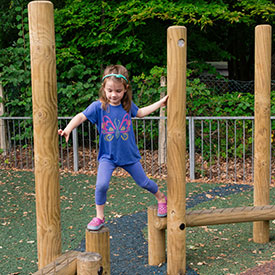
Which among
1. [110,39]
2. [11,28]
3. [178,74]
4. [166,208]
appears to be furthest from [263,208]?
[11,28]

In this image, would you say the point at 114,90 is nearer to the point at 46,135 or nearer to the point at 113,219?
the point at 46,135

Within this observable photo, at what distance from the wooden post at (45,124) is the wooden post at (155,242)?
117cm

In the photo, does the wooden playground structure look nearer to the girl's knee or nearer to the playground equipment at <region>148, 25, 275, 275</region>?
the playground equipment at <region>148, 25, 275, 275</region>

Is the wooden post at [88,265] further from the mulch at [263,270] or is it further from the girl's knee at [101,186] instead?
the mulch at [263,270]

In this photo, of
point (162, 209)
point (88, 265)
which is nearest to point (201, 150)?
point (162, 209)

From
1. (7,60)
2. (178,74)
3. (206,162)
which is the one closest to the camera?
(178,74)

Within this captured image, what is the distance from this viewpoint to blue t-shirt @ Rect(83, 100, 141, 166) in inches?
129

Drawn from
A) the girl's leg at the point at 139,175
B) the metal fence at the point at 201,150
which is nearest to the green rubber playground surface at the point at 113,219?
the metal fence at the point at 201,150

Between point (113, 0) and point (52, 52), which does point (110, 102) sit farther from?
point (113, 0)

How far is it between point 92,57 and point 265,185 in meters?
6.50

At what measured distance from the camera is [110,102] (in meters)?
3.32

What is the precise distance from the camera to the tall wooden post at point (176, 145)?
3203 mm

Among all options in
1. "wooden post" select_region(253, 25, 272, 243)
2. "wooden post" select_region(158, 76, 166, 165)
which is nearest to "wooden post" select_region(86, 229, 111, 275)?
"wooden post" select_region(253, 25, 272, 243)

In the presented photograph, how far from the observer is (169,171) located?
3.38 meters
